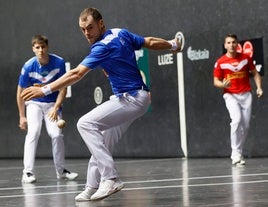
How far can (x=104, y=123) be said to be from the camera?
766 cm

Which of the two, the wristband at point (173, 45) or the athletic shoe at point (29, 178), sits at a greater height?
the wristband at point (173, 45)

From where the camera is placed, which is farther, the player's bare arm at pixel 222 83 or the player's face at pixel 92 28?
the player's bare arm at pixel 222 83

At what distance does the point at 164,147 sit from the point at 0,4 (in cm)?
569

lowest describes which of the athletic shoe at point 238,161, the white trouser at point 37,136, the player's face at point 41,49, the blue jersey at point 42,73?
the athletic shoe at point 238,161

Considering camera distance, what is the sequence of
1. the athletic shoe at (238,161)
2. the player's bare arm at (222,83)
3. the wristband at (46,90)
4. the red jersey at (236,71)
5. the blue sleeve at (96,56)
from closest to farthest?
1. the wristband at (46,90)
2. the blue sleeve at (96,56)
3. the athletic shoe at (238,161)
4. the player's bare arm at (222,83)
5. the red jersey at (236,71)

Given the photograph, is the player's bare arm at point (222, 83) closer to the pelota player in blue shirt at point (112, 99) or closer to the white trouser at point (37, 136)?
the white trouser at point (37, 136)

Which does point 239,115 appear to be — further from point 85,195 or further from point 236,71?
point 85,195

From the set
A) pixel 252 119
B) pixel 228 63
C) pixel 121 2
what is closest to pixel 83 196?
pixel 228 63

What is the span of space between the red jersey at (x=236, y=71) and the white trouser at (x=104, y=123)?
4962 millimetres

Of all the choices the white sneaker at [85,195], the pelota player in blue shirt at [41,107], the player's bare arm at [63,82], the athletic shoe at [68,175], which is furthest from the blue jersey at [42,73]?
the player's bare arm at [63,82]

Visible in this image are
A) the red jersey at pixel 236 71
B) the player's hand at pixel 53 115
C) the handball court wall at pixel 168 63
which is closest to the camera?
the player's hand at pixel 53 115

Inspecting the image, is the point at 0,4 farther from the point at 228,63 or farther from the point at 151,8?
the point at 228,63

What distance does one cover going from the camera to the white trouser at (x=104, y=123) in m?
7.60

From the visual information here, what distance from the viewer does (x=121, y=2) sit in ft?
52.2
